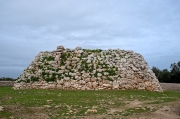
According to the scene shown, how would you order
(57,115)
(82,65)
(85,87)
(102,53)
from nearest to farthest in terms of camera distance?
(57,115), (85,87), (82,65), (102,53)

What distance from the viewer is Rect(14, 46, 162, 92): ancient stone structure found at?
20.2 metres

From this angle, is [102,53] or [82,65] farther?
[102,53]

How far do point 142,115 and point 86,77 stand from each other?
11.2 m

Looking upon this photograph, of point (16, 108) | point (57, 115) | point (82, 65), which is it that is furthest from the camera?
point (82, 65)

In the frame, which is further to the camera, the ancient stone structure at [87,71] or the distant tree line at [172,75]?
the distant tree line at [172,75]

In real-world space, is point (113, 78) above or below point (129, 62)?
below

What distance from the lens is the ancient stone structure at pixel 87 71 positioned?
2019 cm

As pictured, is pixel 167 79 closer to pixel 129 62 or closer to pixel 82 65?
pixel 129 62

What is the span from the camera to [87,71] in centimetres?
2081

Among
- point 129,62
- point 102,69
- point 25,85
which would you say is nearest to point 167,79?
A: point 129,62

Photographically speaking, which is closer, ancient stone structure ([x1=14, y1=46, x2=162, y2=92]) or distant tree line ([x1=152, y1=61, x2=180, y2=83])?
ancient stone structure ([x1=14, y1=46, x2=162, y2=92])

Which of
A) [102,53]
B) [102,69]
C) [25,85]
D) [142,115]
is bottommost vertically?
[142,115]

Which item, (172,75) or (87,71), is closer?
(87,71)

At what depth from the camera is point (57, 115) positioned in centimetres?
946
